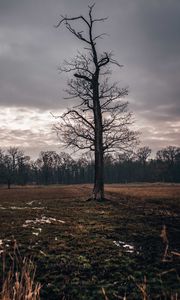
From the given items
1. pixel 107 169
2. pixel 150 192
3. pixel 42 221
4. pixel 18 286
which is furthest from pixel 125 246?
pixel 107 169

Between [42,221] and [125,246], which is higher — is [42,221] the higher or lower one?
the higher one

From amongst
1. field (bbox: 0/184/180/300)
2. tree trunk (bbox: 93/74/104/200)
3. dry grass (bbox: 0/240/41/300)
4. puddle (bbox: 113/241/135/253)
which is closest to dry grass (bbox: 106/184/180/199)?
tree trunk (bbox: 93/74/104/200)

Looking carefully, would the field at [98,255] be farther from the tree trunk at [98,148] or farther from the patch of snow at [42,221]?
the tree trunk at [98,148]

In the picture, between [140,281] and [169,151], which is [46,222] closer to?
[140,281]

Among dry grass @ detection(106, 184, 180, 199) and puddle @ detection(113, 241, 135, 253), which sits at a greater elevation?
dry grass @ detection(106, 184, 180, 199)

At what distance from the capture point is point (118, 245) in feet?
28.2

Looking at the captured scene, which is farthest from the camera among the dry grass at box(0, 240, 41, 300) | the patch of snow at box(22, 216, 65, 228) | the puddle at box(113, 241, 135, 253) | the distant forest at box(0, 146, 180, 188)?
the distant forest at box(0, 146, 180, 188)

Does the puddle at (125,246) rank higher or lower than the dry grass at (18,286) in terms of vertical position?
lower

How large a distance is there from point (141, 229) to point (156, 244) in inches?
80.1

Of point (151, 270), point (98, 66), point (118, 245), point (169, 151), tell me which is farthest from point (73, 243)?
point (169, 151)

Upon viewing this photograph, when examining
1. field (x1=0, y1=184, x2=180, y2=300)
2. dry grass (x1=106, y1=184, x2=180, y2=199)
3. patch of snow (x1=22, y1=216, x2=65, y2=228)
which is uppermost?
dry grass (x1=106, y1=184, x2=180, y2=199)

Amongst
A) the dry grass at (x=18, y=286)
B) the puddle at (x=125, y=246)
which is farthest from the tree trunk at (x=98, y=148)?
the dry grass at (x=18, y=286)

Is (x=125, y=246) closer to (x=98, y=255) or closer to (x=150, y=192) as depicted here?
(x=98, y=255)

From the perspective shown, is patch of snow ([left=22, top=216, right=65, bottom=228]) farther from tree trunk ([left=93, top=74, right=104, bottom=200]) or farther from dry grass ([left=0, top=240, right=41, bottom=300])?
tree trunk ([left=93, top=74, right=104, bottom=200])
